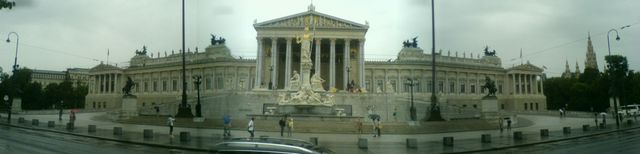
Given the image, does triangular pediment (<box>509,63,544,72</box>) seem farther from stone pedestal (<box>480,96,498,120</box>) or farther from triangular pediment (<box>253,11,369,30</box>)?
stone pedestal (<box>480,96,498,120</box>)

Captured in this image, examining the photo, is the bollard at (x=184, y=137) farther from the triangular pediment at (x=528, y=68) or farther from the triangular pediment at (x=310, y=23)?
the triangular pediment at (x=528, y=68)

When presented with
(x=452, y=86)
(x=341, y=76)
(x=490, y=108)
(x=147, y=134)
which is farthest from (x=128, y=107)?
(x=452, y=86)

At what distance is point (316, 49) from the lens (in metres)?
66.7

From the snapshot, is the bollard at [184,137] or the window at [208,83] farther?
the bollard at [184,137]

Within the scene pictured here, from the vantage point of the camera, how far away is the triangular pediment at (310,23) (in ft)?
212

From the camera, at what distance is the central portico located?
213 feet

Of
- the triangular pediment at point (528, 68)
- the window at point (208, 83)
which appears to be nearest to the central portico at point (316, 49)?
the triangular pediment at point (528, 68)

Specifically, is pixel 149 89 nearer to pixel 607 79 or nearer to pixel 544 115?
pixel 544 115

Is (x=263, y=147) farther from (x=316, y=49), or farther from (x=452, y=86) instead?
(x=452, y=86)

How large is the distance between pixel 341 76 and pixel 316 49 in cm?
729

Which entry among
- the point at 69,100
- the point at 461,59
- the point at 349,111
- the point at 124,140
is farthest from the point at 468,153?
the point at 69,100

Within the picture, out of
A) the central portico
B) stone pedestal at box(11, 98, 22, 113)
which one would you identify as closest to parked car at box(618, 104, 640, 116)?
the central portico

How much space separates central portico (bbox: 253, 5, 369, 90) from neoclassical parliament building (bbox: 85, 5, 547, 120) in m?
0.13

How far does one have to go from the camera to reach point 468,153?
1912 centimetres
